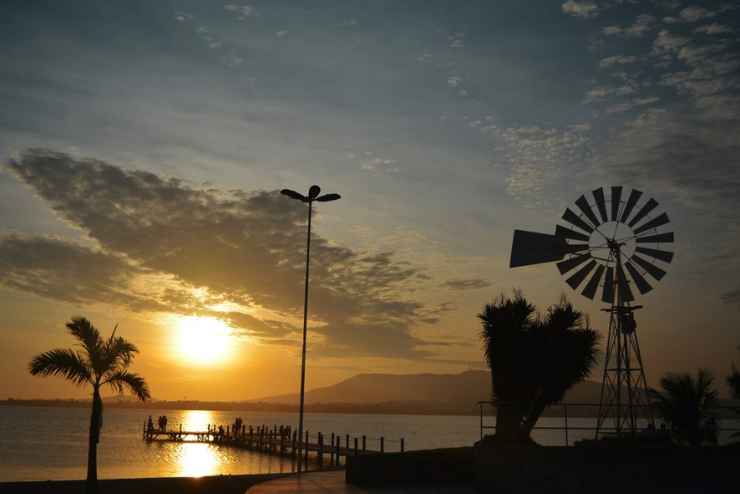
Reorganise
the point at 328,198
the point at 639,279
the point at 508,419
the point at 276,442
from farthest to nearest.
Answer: the point at 276,442 < the point at 328,198 < the point at 508,419 < the point at 639,279

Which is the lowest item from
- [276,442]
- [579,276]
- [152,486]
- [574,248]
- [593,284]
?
[276,442]

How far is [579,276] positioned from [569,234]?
1.60 meters

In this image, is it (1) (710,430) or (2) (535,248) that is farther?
(2) (535,248)

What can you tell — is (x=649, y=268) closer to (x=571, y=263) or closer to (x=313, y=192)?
(x=571, y=263)

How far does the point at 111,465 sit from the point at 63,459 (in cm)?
1221

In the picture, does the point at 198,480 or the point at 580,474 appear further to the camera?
the point at 198,480

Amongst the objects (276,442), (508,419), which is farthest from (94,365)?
(276,442)

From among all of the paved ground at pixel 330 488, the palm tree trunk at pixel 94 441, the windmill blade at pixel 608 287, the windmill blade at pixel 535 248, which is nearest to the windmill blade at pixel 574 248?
the windmill blade at pixel 535 248

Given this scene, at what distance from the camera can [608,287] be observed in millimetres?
23953

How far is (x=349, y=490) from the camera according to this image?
22547mm

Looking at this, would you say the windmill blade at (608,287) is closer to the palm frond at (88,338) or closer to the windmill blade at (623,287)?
the windmill blade at (623,287)

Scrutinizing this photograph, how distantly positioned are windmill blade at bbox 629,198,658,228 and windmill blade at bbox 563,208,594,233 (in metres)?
1.43

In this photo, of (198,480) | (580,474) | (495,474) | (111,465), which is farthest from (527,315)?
(111,465)

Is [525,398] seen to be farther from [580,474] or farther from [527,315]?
[580,474]
